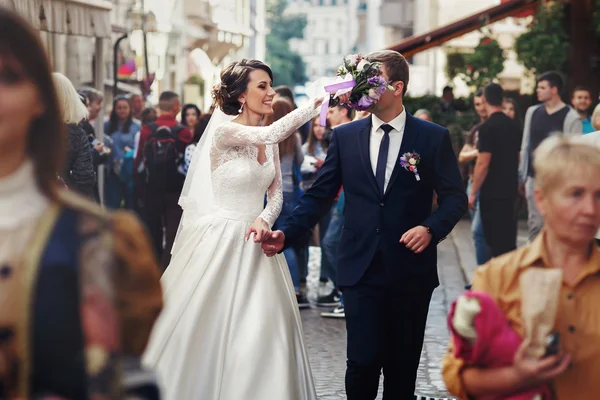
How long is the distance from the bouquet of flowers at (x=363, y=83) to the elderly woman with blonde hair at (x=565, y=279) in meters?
2.41

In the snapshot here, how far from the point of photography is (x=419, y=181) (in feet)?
19.0

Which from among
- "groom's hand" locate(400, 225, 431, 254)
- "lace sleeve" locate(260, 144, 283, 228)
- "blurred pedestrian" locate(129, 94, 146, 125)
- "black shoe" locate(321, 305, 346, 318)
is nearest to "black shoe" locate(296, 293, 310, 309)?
"black shoe" locate(321, 305, 346, 318)

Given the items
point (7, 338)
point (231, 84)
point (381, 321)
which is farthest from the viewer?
point (231, 84)

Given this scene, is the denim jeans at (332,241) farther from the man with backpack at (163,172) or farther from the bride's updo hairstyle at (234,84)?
the bride's updo hairstyle at (234,84)

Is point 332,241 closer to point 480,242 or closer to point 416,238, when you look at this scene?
point 480,242

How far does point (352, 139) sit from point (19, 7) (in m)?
7.26

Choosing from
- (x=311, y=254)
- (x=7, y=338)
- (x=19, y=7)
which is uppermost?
(x=19, y=7)

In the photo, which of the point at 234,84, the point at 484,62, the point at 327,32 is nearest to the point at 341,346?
the point at 234,84

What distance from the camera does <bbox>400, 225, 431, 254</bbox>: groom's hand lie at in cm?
564

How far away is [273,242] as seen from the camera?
19.7ft

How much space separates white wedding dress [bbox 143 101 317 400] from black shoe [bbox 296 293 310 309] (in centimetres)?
473

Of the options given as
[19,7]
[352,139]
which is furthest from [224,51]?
[352,139]

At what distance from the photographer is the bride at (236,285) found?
19.5ft

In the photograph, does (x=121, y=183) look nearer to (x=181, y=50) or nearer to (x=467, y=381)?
(x=467, y=381)
